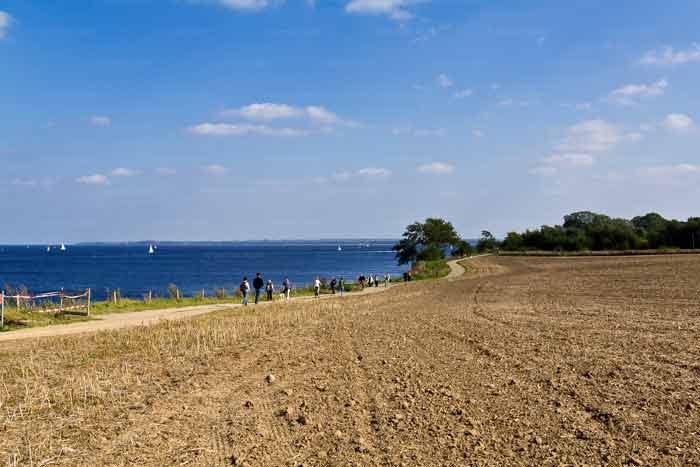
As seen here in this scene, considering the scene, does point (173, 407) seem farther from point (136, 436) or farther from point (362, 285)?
point (362, 285)

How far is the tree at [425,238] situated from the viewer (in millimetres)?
105062

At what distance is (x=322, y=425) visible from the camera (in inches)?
356

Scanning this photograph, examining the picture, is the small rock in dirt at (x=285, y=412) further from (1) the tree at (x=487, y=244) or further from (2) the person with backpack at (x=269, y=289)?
(1) the tree at (x=487, y=244)

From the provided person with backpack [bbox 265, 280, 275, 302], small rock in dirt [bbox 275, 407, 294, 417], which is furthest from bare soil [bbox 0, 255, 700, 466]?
person with backpack [bbox 265, 280, 275, 302]

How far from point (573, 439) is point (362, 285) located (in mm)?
38648

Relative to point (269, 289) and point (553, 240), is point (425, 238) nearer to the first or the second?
point (553, 240)

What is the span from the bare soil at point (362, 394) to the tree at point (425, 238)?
83732 millimetres

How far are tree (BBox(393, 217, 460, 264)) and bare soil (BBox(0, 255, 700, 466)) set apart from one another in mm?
83732

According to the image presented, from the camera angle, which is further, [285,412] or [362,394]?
[362,394]

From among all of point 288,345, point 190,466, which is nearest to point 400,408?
point 190,466

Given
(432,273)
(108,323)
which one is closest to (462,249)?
(432,273)

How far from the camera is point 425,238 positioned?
10556 centimetres

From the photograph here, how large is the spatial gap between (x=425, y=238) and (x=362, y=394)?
95569 mm

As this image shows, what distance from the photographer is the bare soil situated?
794 cm
